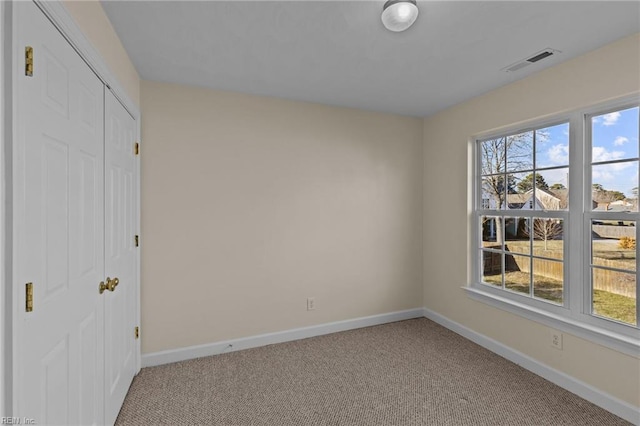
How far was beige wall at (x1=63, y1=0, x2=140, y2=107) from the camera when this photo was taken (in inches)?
55.7

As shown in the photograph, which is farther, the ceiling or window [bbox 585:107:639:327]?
window [bbox 585:107:639:327]

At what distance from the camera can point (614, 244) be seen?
7.06 feet

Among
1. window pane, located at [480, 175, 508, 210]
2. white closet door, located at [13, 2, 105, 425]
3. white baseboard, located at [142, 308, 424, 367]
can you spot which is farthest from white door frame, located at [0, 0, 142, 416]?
window pane, located at [480, 175, 508, 210]

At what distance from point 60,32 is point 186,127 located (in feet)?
5.02

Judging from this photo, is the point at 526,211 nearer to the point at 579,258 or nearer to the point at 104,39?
the point at 579,258

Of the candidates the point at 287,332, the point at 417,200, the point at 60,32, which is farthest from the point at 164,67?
the point at 417,200

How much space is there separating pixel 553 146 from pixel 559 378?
1.82 meters

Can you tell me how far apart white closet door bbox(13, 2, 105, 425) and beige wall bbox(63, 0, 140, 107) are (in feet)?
0.58

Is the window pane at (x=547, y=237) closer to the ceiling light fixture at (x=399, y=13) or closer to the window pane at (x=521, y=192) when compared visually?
the window pane at (x=521, y=192)

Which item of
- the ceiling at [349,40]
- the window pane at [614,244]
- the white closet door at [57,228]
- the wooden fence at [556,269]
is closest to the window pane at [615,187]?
the window pane at [614,244]

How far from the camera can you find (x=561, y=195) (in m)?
2.47

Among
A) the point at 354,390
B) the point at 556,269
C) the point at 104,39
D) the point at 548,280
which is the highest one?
the point at 104,39

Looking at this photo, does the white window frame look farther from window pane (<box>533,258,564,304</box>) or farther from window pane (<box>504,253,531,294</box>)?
window pane (<box>504,253,531,294</box>)

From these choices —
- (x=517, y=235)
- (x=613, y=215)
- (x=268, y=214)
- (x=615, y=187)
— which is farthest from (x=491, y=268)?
(x=268, y=214)
